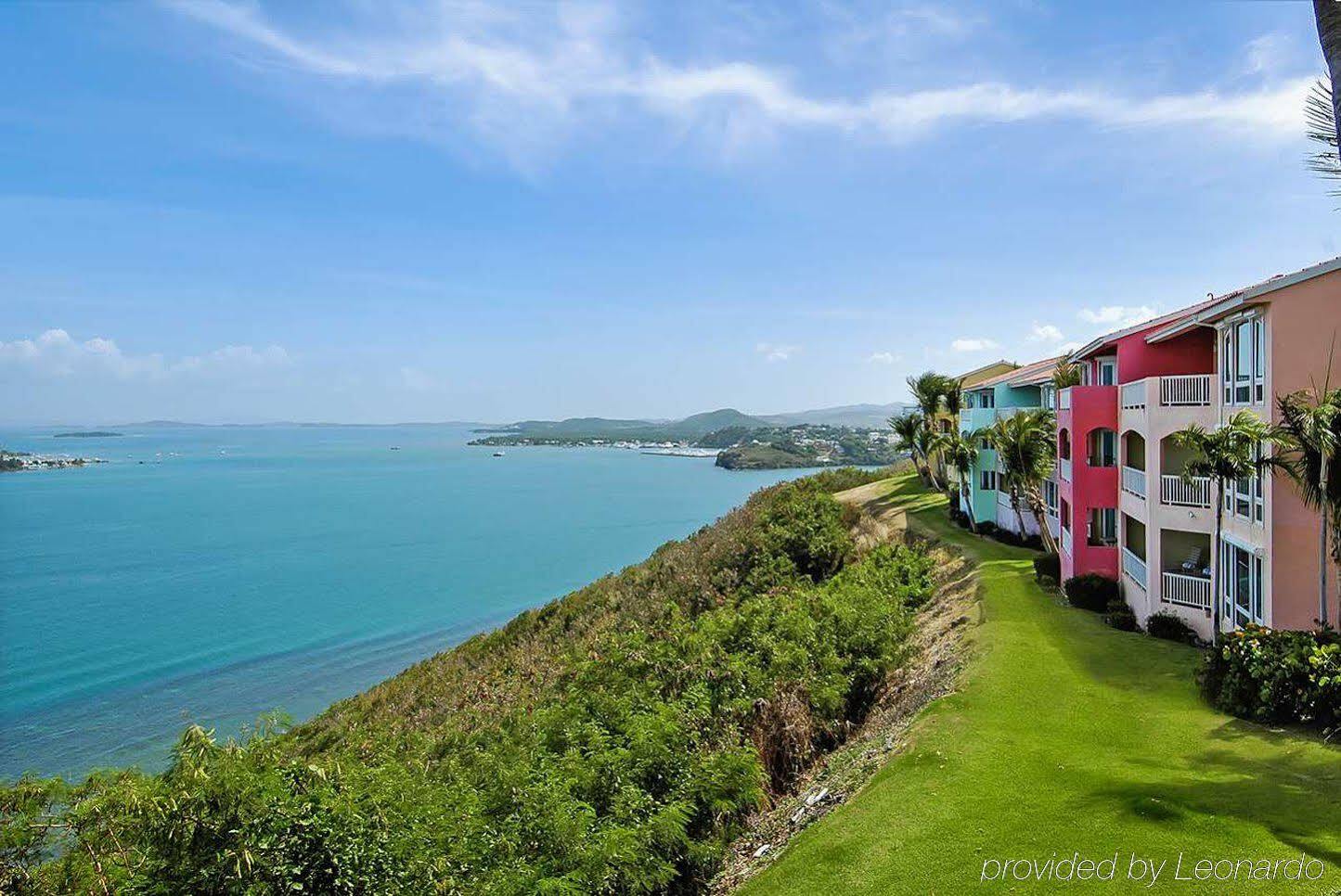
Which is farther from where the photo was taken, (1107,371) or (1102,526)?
(1107,371)

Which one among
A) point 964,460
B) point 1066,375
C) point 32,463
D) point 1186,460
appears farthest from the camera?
point 32,463

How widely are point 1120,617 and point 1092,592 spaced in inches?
63.1

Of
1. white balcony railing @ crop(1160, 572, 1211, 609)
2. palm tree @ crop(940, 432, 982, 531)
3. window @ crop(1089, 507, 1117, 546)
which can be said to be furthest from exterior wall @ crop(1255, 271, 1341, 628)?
palm tree @ crop(940, 432, 982, 531)

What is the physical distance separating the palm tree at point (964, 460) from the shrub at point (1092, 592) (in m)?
11.8

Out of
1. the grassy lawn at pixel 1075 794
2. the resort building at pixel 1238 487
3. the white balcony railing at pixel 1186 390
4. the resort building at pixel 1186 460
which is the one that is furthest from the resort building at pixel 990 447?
the grassy lawn at pixel 1075 794

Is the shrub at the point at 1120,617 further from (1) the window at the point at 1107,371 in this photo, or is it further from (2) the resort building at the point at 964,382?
(2) the resort building at the point at 964,382

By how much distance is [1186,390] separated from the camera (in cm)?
1524

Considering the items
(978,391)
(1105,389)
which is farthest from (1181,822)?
(978,391)

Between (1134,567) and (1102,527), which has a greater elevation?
(1102,527)

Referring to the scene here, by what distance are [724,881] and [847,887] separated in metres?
2.22

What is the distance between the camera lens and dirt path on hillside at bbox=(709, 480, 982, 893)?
31.2 feet

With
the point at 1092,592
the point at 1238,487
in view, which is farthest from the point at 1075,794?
the point at 1092,592

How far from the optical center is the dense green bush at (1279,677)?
9.68 m

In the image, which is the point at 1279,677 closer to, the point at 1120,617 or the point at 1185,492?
the point at 1185,492
